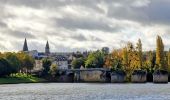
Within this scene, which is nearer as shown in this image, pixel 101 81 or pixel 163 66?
pixel 163 66

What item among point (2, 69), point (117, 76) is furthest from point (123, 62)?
point (2, 69)

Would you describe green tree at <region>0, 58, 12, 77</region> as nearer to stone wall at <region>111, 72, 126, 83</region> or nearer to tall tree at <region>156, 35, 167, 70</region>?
stone wall at <region>111, 72, 126, 83</region>

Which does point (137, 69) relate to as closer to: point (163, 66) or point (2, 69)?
point (163, 66)

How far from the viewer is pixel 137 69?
177 m

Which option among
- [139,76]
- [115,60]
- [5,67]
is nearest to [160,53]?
[139,76]

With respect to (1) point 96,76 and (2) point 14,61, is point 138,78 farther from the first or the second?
(2) point 14,61

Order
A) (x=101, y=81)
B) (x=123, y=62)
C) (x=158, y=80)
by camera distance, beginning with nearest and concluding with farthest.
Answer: (x=158, y=80), (x=123, y=62), (x=101, y=81)

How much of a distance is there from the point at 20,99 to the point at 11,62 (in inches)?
3955

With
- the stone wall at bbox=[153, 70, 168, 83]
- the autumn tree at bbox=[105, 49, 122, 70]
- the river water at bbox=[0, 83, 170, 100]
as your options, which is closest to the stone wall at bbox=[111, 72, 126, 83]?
the autumn tree at bbox=[105, 49, 122, 70]

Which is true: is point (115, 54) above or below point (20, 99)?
above

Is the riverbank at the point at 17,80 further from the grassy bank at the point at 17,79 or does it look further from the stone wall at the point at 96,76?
the stone wall at the point at 96,76

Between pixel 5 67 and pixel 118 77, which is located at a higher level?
pixel 5 67

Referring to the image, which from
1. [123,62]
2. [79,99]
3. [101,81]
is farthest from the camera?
[101,81]

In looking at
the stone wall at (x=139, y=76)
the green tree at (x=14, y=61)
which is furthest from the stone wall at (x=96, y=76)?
the green tree at (x=14, y=61)
